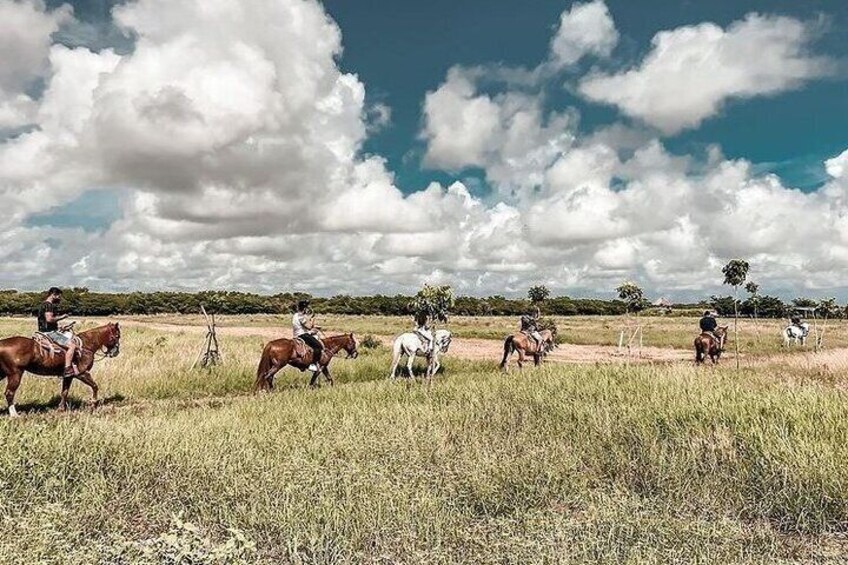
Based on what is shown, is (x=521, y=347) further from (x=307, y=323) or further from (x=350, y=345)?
(x=307, y=323)

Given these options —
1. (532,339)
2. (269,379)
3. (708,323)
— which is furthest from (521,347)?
(269,379)

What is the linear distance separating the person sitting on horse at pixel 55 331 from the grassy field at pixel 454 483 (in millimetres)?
4885

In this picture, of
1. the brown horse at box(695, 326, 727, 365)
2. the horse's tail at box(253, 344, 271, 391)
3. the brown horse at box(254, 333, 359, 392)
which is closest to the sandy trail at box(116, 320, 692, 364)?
the brown horse at box(695, 326, 727, 365)

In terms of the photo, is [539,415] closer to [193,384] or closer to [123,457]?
[123,457]

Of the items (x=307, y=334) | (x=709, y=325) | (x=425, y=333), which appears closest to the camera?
(x=307, y=334)

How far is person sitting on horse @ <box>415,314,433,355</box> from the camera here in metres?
19.6

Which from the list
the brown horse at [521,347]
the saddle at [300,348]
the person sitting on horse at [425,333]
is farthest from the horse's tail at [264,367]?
the brown horse at [521,347]

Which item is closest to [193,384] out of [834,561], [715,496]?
[715,496]

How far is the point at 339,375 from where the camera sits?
789 inches

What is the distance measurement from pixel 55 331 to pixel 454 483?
38.6 feet

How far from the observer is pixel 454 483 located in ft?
21.9

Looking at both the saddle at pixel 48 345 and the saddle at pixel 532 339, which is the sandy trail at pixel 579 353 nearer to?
the saddle at pixel 532 339

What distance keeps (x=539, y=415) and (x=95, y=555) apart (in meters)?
7.18

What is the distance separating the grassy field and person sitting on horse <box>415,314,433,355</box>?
8.58m
